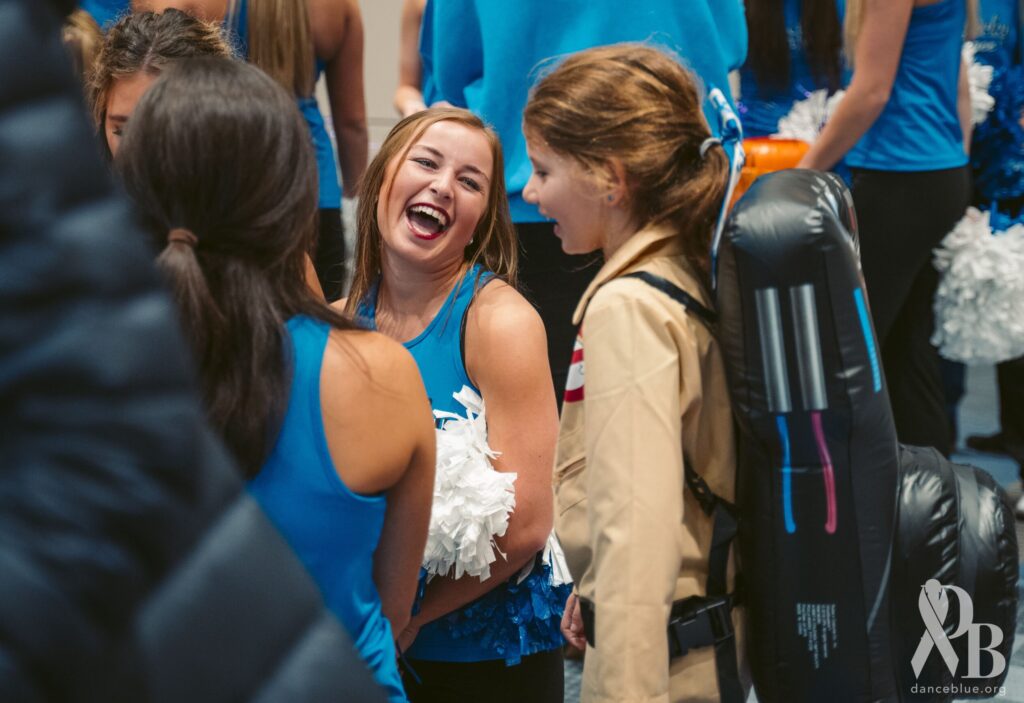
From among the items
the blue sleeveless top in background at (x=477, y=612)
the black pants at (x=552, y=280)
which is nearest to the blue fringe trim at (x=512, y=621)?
the blue sleeveless top in background at (x=477, y=612)

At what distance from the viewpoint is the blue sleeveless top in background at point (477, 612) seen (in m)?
1.82

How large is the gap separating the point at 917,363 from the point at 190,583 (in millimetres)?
2885

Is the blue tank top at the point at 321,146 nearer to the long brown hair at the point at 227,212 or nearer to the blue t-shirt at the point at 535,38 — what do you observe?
the blue t-shirt at the point at 535,38

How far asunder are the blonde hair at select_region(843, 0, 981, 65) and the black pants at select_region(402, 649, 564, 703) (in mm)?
1808

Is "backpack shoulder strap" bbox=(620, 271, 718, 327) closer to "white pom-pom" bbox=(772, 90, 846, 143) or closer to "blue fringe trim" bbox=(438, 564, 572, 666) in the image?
"blue fringe trim" bbox=(438, 564, 572, 666)

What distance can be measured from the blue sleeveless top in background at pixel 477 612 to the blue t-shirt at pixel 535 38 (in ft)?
2.27

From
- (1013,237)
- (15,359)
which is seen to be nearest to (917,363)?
(1013,237)

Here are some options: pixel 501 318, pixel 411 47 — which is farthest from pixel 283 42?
pixel 501 318

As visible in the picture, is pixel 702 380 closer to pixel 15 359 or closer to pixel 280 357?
pixel 280 357

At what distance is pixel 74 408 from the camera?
53 centimetres

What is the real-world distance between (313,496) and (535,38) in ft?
4.73

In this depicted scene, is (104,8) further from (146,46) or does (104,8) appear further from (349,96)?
(146,46)

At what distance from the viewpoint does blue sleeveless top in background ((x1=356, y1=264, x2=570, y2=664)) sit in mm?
1823

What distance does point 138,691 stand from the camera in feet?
1.95
